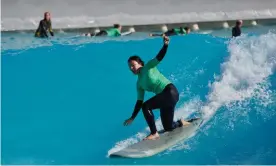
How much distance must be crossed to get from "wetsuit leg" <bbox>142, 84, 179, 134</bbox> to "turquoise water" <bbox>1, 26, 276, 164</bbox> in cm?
13

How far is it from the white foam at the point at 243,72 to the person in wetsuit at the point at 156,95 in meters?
0.36

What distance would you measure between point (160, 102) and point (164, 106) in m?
0.06

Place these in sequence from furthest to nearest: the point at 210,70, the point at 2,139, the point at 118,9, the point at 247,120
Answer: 1. the point at 118,9
2. the point at 210,70
3. the point at 247,120
4. the point at 2,139

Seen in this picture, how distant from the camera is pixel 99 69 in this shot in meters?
4.57

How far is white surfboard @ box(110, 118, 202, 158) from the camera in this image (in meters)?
3.90

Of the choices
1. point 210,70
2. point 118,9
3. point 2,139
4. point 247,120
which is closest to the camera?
point 2,139

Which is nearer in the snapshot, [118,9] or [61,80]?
[61,80]

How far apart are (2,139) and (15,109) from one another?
30 centimetres

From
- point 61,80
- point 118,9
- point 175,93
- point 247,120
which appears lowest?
point 247,120

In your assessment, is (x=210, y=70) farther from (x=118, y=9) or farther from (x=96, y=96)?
(x=118, y=9)

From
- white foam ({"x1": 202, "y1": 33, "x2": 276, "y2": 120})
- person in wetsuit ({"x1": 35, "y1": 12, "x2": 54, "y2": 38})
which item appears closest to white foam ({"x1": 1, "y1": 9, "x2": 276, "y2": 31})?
person in wetsuit ({"x1": 35, "y1": 12, "x2": 54, "y2": 38})

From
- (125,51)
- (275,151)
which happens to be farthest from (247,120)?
(125,51)

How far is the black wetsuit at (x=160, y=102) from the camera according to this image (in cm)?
406

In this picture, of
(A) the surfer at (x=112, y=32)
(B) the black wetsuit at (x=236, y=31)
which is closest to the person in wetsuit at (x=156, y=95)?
(A) the surfer at (x=112, y=32)
